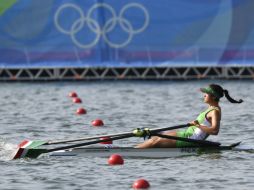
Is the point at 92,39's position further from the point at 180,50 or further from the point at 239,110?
the point at 239,110

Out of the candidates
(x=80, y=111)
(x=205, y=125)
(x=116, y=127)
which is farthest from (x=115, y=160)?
(x=80, y=111)

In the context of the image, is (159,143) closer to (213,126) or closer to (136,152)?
(136,152)

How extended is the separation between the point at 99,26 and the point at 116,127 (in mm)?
13833

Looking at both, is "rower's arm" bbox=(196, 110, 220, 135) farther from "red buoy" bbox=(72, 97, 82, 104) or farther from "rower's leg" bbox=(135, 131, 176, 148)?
"red buoy" bbox=(72, 97, 82, 104)

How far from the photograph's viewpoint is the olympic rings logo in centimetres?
4125

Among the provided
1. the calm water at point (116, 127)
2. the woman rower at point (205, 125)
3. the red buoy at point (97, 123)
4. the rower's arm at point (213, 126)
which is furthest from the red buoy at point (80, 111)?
the rower's arm at point (213, 126)

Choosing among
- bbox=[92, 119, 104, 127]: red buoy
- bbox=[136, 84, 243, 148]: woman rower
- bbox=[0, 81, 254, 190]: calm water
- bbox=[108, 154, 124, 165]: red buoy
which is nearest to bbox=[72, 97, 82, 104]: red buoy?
bbox=[0, 81, 254, 190]: calm water

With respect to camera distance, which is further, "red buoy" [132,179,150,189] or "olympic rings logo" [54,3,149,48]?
"olympic rings logo" [54,3,149,48]

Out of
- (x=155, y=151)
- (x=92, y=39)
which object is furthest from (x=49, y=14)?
(x=155, y=151)

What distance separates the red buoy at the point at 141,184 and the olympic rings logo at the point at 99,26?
23.6 m

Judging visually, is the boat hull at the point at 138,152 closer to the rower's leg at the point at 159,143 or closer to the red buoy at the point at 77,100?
the rower's leg at the point at 159,143

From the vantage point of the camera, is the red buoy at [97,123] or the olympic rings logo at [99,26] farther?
the olympic rings logo at [99,26]

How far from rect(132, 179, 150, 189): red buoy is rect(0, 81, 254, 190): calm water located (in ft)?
0.83

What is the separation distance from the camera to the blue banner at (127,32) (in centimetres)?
4103
